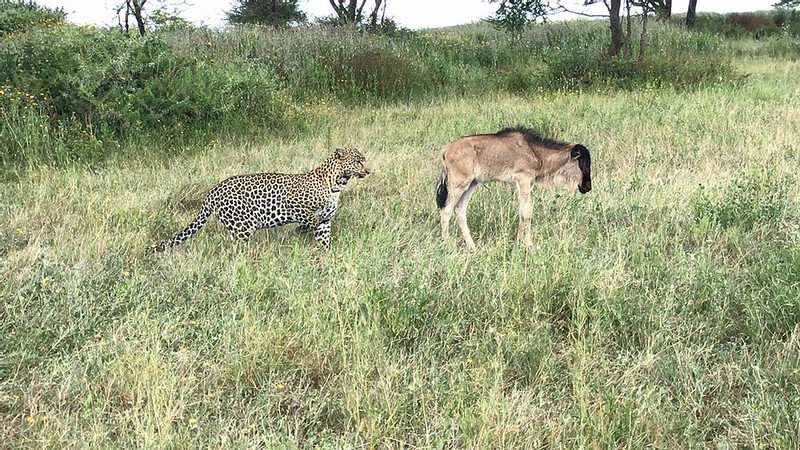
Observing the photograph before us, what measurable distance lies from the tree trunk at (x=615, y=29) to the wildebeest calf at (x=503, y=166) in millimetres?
11964

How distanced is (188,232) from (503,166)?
2.99m

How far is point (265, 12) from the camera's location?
Answer: 32.5 metres

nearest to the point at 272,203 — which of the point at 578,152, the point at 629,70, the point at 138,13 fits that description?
the point at 578,152

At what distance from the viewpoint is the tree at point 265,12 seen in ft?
106

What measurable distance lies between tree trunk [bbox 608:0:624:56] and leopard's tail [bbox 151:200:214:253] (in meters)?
14.1

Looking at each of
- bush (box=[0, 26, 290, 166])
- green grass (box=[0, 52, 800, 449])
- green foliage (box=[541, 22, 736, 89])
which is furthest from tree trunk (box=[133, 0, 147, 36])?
green foliage (box=[541, 22, 736, 89])

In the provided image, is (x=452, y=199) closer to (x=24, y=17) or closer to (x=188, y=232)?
(x=188, y=232)

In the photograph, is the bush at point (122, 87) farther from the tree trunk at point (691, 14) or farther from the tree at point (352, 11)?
the tree trunk at point (691, 14)

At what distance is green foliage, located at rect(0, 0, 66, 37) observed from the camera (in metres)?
15.6

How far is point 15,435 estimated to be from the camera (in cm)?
307

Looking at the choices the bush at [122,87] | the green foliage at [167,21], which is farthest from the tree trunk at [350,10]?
the bush at [122,87]

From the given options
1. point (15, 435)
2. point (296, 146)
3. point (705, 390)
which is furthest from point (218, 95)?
point (705, 390)

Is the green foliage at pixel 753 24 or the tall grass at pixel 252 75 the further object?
the green foliage at pixel 753 24

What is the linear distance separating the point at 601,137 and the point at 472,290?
19.8 ft
